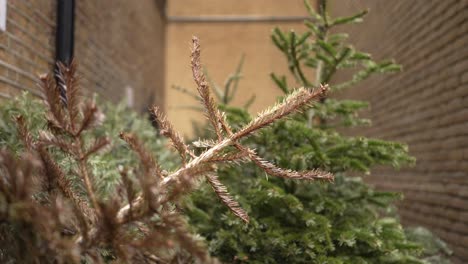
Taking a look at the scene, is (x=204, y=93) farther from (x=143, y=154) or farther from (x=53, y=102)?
(x=53, y=102)

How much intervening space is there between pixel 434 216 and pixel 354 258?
168 cm

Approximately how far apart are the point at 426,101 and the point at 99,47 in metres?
3.17

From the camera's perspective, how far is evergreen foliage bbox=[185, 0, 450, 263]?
9.11 ft

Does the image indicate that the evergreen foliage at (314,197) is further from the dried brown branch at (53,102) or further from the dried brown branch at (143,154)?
the dried brown branch at (53,102)

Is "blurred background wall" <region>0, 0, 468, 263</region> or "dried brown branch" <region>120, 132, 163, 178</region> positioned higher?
"blurred background wall" <region>0, 0, 468, 263</region>

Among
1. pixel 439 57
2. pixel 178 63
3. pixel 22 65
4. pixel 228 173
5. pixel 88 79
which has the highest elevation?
pixel 178 63

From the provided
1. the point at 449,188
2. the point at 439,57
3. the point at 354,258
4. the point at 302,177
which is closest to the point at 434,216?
the point at 449,188

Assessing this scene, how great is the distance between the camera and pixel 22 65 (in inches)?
140

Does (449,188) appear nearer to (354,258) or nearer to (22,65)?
(354,258)

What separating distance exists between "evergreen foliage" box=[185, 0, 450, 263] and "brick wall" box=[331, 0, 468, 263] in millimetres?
611

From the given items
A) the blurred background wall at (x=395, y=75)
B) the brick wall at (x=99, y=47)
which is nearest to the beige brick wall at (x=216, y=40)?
the brick wall at (x=99, y=47)

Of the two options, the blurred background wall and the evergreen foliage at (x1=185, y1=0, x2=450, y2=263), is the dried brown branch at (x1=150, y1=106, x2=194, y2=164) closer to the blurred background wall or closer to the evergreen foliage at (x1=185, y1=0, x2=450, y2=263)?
the blurred background wall

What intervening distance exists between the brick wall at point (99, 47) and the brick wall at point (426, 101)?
213 cm

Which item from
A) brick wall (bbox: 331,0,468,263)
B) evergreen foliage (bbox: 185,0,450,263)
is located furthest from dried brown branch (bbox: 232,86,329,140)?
brick wall (bbox: 331,0,468,263)
